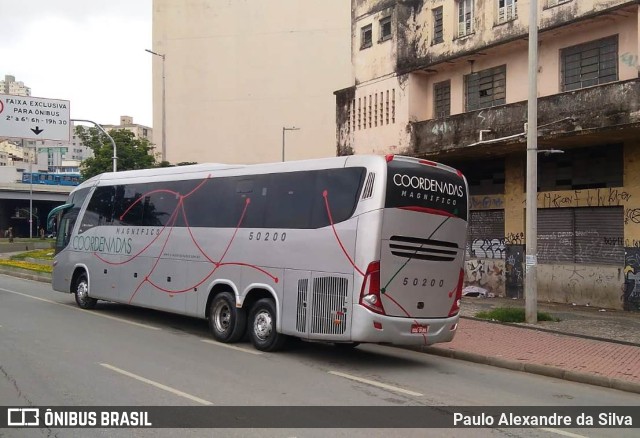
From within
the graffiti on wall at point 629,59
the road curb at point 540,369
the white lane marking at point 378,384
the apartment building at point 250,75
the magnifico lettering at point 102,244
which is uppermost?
the apartment building at point 250,75

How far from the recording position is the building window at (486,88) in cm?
1919

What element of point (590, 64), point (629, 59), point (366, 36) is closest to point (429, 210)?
point (629, 59)

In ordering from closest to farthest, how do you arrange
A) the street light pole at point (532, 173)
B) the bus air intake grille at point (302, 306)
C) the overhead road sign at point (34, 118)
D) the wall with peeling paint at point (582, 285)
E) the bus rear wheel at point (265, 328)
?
the bus air intake grille at point (302, 306), the bus rear wheel at point (265, 328), the street light pole at point (532, 173), the wall with peeling paint at point (582, 285), the overhead road sign at point (34, 118)

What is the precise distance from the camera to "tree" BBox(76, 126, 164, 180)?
4062cm

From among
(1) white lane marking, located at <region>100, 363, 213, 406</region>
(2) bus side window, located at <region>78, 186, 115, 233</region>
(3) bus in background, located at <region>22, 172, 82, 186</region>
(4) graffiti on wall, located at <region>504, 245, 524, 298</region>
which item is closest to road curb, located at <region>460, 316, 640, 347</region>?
(4) graffiti on wall, located at <region>504, 245, 524, 298</region>

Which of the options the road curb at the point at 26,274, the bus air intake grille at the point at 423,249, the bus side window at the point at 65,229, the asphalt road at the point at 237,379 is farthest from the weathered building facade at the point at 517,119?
the road curb at the point at 26,274

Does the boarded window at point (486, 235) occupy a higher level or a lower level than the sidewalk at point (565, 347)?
higher

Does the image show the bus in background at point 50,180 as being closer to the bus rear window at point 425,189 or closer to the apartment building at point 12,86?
the apartment building at point 12,86

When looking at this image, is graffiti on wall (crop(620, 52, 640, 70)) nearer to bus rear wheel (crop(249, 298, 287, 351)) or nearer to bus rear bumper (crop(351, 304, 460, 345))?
bus rear bumper (crop(351, 304, 460, 345))

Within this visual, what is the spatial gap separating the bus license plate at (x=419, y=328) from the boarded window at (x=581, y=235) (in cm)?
978

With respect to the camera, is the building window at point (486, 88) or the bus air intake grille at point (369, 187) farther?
the building window at point (486, 88)

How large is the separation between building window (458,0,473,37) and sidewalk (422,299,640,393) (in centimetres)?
956

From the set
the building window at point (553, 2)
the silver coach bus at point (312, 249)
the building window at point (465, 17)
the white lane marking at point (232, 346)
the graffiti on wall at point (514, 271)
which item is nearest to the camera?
the silver coach bus at point (312, 249)

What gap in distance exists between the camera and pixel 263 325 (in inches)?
427
